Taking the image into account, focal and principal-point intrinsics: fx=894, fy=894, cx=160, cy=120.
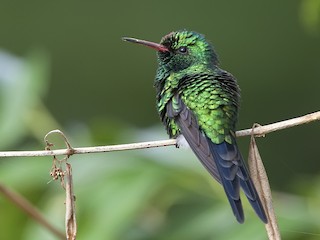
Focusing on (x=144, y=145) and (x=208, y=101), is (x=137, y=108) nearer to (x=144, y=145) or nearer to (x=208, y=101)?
(x=208, y=101)

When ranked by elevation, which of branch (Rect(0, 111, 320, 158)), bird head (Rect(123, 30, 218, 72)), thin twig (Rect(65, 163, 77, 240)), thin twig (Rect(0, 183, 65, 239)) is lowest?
thin twig (Rect(65, 163, 77, 240))

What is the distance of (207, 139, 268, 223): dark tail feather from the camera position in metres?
1.78

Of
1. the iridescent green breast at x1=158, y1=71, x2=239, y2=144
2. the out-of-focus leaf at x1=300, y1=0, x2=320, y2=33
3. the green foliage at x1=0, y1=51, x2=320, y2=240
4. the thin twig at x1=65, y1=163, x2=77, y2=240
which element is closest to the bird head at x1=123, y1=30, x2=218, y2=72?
the iridescent green breast at x1=158, y1=71, x2=239, y2=144

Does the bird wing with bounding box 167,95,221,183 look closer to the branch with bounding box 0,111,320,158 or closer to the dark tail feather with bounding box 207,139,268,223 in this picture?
the dark tail feather with bounding box 207,139,268,223

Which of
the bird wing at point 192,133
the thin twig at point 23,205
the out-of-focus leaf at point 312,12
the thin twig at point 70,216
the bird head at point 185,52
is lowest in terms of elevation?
the thin twig at point 70,216

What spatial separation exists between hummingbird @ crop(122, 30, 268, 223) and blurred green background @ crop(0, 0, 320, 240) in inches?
9.1

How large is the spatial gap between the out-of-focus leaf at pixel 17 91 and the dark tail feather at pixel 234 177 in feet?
2.45

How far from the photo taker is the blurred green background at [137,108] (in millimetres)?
2445

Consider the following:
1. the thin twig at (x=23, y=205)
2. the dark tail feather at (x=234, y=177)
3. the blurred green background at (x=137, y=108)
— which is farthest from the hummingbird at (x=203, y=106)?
the thin twig at (x=23, y=205)

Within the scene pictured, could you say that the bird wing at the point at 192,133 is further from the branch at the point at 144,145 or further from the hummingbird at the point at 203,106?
the branch at the point at 144,145

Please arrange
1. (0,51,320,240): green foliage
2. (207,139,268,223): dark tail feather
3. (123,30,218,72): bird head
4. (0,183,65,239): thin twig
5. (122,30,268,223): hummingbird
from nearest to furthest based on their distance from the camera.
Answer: (207,139,268,223): dark tail feather < (122,30,268,223): hummingbird < (0,183,65,239): thin twig < (0,51,320,240): green foliage < (123,30,218,72): bird head

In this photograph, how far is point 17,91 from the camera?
2723 millimetres

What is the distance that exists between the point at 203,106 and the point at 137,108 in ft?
10.2

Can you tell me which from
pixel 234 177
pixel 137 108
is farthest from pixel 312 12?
pixel 137 108
